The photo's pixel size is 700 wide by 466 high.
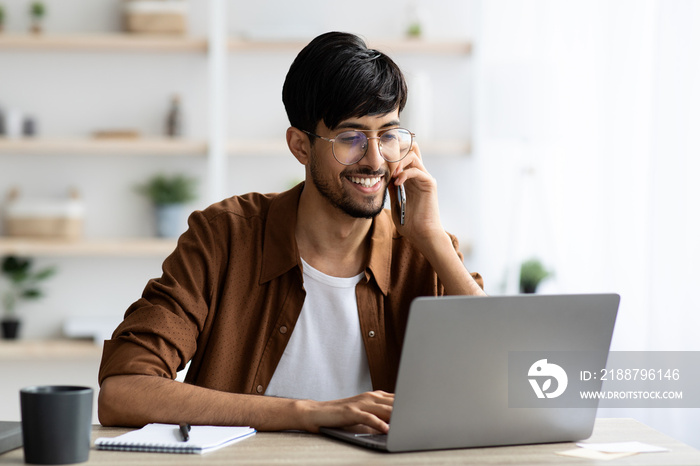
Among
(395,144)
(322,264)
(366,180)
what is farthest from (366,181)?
(322,264)

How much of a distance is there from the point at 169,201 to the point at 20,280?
805mm

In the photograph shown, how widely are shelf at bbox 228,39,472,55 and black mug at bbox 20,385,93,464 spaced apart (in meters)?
2.88

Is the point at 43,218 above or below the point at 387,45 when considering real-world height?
below

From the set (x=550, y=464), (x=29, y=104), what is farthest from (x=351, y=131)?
(x=29, y=104)

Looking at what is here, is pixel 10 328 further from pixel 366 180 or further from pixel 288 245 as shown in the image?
pixel 366 180

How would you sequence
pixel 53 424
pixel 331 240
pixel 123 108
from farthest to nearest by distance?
pixel 123 108 < pixel 331 240 < pixel 53 424

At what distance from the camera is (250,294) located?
175 cm

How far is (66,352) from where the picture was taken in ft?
11.9

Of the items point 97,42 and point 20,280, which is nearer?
point 97,42

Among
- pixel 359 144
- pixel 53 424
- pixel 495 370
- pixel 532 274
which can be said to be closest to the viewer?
pixel 53 424

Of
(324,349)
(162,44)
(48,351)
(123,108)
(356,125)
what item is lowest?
(48,351)

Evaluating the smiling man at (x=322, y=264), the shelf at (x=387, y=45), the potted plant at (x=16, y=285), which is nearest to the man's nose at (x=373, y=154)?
the smiling man at (x=322, y=264)

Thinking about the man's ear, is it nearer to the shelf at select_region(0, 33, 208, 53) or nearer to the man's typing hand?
the man's typing hand

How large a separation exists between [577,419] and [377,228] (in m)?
0.74
